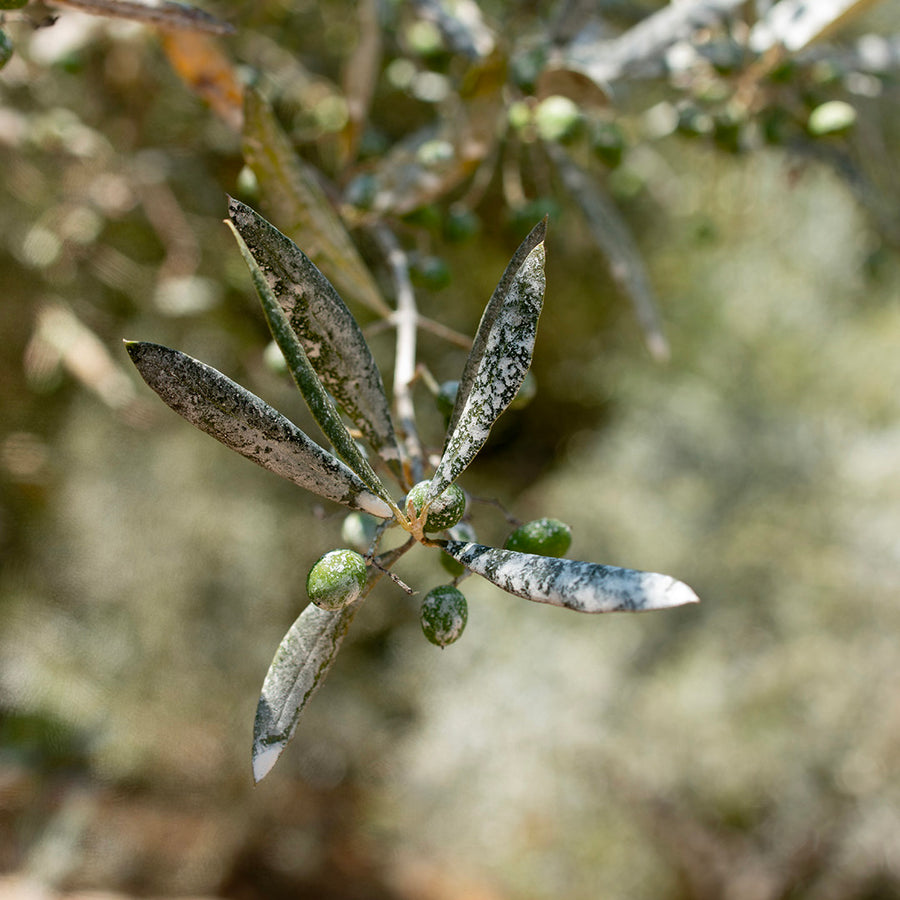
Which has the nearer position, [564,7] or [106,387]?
[564,7]

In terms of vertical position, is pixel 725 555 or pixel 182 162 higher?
pixel 725 555

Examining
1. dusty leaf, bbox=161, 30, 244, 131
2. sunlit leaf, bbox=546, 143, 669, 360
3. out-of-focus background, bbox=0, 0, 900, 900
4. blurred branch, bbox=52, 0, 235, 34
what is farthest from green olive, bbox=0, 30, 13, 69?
out-of-focus background, bbox=0, 0, 900, 900

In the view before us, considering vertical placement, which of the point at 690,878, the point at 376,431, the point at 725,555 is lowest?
the point at 690,878

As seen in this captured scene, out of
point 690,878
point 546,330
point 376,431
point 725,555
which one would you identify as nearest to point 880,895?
point 690,878

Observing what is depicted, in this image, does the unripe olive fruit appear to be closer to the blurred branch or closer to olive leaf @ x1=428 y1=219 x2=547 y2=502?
olive leaf @ x1=428 y1=219 x2=547 y2=502

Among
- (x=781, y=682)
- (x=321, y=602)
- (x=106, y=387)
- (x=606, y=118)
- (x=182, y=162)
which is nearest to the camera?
(x=321, y=602)

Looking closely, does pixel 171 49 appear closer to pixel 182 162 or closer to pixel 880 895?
pixel 182 162

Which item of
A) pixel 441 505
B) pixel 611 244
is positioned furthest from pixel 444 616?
pixel 611 244
